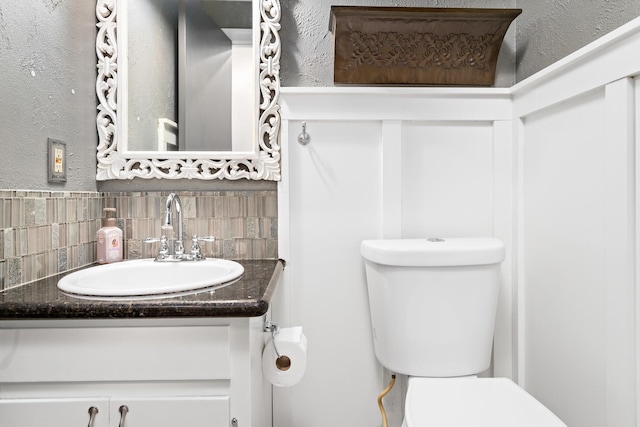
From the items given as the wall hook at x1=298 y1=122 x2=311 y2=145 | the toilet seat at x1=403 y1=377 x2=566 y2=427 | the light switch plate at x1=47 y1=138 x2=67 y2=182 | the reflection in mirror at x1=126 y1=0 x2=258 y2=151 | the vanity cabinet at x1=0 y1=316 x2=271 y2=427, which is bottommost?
the toilet seat at x1=403 y1=377 x2=566 y2=427

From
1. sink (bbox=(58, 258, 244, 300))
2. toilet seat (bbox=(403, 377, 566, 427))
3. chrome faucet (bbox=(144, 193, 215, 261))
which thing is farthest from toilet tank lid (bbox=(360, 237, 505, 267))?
chrome faucet (bbox=(144, 193, 215, 261))

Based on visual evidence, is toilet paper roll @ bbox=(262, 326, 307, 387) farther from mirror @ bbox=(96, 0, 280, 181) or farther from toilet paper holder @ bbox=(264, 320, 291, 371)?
mirror @ bbox=(96, 0, 280, 181)

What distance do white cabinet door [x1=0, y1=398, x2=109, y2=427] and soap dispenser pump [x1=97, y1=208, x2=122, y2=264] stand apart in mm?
534

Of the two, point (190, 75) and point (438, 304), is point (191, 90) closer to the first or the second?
point (190, 75)

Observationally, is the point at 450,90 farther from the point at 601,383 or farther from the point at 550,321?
the point at 601,383

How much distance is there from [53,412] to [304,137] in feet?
3.42

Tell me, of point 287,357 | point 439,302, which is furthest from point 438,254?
point 287,357

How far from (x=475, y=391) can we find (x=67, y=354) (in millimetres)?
1002

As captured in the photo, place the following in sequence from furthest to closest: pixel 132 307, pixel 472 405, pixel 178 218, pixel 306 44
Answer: pixel 306 44 < pixel 178 218 < pixel 472 405 < pixel 132 307

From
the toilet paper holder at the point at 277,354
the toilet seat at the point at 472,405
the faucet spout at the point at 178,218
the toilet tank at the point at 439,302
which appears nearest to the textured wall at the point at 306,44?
the faucet spout at the point at 178,218

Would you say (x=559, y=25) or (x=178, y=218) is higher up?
(x=559, y=25)

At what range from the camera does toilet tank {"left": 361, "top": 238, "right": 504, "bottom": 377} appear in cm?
126

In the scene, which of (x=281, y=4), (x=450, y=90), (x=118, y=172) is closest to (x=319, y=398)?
(x=118, y=172)

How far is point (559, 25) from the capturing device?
127 centimetres
